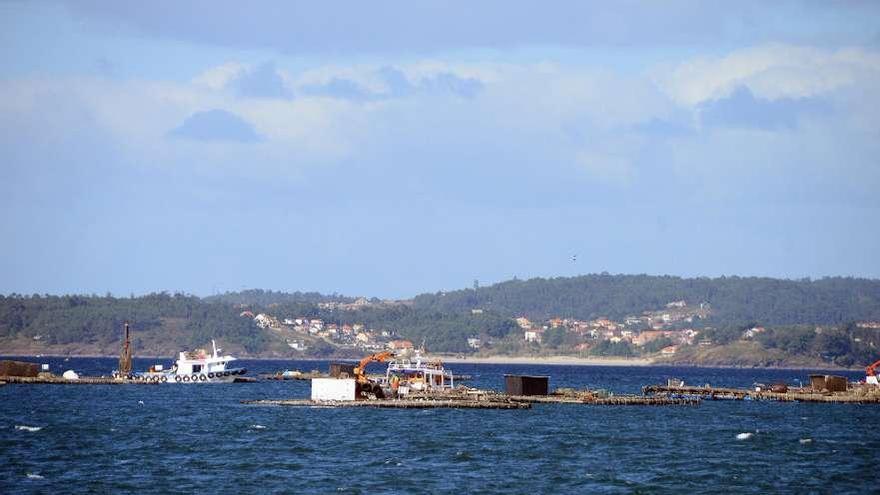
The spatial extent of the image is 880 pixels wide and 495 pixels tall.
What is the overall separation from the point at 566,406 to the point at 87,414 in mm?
42171

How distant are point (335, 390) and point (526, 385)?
23300 mm

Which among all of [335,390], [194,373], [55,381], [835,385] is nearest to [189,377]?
[194,373]

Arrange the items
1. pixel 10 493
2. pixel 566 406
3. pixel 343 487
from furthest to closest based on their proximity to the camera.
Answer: pixel 566 406, pixel 343 487, pixel 10 493

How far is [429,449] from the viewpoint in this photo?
8500 centimetres

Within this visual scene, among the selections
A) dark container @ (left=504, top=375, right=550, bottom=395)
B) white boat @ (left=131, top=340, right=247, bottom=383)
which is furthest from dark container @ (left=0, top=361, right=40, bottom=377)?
dark container @ (left=504, top=375, right=550, bottom=395)

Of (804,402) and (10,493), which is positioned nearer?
(10,493)

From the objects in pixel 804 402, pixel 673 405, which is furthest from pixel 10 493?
pixel 804 402

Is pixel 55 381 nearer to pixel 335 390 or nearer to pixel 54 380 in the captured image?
pixel 54 380

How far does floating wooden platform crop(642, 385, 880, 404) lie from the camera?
454 feet

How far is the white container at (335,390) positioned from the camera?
119 metres

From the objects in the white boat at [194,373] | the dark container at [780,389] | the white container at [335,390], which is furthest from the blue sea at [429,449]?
the white boat at [194,373]

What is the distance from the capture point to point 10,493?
207 feet

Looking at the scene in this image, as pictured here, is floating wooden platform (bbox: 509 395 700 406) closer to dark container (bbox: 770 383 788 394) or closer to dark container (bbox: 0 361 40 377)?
dark container (bbox: 770 383 788 394)

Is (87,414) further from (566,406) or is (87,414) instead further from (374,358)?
(566,406)
